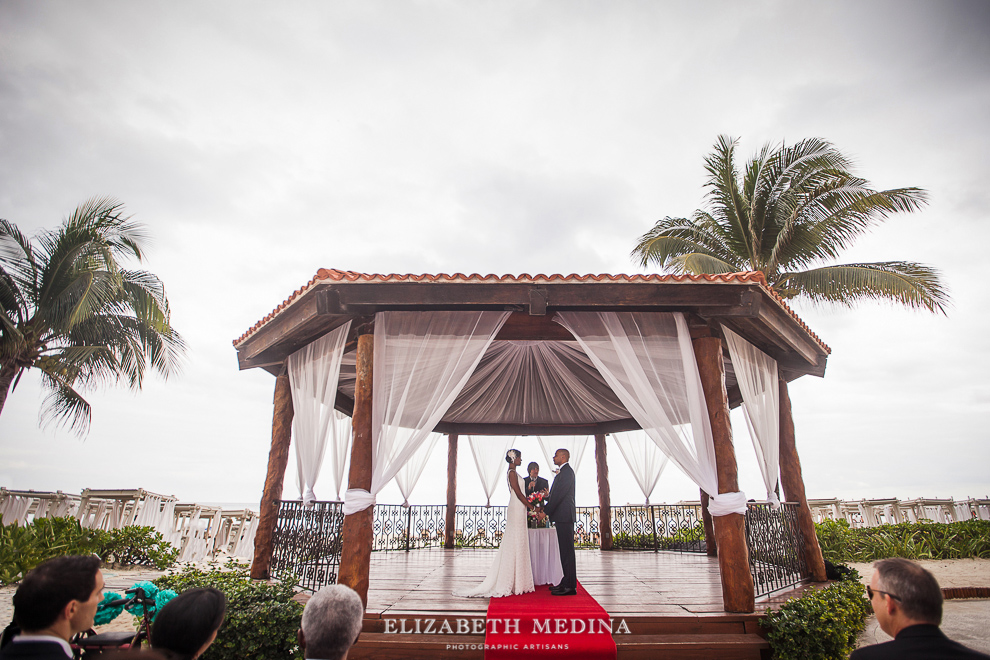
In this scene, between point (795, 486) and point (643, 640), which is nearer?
point (643, 640)

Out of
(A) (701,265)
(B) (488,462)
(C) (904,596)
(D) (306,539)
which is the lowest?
(D) (306,539)

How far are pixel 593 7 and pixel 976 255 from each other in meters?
15.4

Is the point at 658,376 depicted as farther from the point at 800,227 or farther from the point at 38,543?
the point at 38,543

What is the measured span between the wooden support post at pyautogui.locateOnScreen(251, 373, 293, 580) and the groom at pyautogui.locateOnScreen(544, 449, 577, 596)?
138 inches

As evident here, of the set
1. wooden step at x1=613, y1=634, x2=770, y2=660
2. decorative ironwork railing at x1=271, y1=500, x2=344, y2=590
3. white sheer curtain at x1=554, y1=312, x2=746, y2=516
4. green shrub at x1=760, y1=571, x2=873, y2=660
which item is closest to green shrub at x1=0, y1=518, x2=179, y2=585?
decorative ironwork railing at x1=271, y1=500, x2=344, y2=590

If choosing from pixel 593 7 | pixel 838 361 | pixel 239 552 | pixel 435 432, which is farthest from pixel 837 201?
pixel 838 361

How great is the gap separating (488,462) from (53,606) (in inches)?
443

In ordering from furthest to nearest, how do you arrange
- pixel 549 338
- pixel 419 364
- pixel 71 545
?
pixel 71 545 < pixel 549 338 < pixel 419 364

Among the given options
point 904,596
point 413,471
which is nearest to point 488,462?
point 413,471

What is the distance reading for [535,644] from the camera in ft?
14.4

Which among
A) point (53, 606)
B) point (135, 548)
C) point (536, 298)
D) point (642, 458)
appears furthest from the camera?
point (642, 458)

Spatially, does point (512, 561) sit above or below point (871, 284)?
below

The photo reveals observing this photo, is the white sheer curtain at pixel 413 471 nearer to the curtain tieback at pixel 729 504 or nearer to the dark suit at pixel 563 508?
the dark suit at pixel 563 508

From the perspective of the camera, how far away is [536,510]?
20.5 ft
